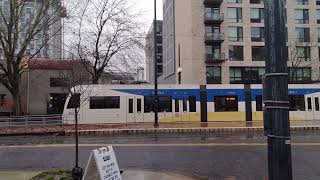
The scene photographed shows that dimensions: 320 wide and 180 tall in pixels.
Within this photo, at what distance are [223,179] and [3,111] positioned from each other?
5061 centimetres

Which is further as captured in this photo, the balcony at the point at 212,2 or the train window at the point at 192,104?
the balcony at the point at 212,2

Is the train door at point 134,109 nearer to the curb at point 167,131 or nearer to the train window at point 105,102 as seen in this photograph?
the train window at point 105,102

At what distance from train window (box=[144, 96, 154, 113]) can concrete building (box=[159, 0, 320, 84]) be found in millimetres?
29715

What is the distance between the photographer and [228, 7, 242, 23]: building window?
66125mm

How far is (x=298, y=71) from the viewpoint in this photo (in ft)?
216

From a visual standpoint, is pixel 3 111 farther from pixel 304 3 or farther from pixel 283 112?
pixel 283 112

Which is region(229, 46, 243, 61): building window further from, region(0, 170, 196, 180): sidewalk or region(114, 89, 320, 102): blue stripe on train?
region(0, 170, 196, 180): sidewalk

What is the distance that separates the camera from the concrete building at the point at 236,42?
2537 inches

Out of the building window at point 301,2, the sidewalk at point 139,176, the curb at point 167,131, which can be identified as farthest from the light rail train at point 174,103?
the building window at point 301,2

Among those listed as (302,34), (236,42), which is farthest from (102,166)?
(302,34)

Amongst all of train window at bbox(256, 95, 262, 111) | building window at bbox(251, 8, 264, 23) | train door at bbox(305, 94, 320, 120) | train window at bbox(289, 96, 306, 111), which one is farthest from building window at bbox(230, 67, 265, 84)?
train window at bbox(256, 95, 262, 111)

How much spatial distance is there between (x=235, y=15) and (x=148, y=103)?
36109 mm

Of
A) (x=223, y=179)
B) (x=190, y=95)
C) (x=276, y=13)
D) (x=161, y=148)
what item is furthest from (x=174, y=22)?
(x=276, y=13)

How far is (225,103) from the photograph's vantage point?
35.5 m
